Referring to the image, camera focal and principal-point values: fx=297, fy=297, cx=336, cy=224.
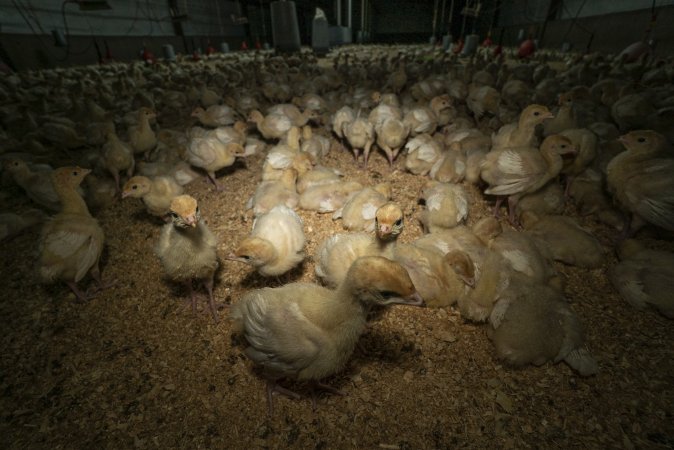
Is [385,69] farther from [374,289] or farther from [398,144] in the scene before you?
[374,289]

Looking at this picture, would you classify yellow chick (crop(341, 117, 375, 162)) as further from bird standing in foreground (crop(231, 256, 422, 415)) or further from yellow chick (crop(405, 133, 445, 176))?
bird standing in foreground (crop(231, 256, 422, 415))

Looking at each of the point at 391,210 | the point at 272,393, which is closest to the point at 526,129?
the point at 391,210

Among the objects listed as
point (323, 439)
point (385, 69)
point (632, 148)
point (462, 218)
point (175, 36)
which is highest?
point (175, 36)

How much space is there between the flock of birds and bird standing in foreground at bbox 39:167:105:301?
1 centimetres

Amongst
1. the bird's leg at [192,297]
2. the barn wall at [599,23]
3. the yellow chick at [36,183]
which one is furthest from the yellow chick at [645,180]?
the barn wall at [599,23]

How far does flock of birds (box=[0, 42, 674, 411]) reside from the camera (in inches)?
72.8

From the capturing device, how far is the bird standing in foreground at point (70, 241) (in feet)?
8.46

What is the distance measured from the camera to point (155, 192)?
3473 millimetres

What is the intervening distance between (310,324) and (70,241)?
244 cm

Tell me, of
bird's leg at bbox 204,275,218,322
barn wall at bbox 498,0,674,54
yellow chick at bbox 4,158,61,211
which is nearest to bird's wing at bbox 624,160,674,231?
bird's leg at bbox 204,275,218,322

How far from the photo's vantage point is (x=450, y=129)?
578 cm

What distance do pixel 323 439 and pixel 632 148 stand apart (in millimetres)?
4081

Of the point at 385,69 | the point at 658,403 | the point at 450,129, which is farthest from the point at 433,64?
the point at 658,403

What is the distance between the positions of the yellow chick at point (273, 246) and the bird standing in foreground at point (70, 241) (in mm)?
1480
